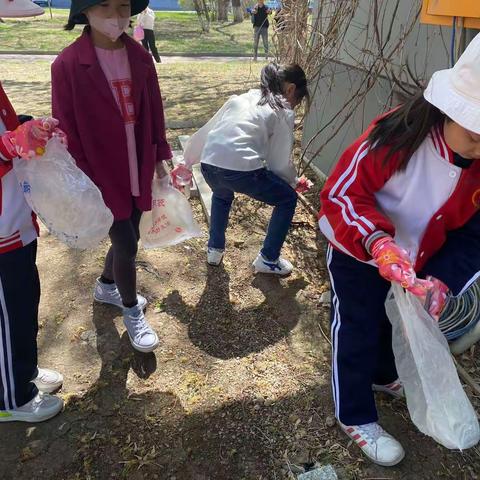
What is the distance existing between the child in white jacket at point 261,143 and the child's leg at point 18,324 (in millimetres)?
1119

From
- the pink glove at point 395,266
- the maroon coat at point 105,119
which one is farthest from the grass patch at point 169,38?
the pink glove at point 395,266

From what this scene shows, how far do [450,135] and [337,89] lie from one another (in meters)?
2.78

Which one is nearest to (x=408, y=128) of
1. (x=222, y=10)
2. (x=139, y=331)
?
(x=139, y=331)

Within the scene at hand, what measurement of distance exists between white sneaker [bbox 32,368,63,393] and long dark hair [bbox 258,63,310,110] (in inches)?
66.7

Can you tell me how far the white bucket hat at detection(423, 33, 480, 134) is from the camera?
3.81 ft

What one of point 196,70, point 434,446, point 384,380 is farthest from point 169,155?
point 196,70

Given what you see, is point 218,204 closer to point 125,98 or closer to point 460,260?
point 125,98

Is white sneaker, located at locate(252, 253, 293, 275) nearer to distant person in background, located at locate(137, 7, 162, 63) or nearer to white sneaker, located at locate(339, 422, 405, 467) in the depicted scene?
white sneaker, located at locate(339, 422, 405, 467)

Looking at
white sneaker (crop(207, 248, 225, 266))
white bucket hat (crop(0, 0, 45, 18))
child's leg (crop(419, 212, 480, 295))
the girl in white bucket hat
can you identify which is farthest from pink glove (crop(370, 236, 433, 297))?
white sneaker (crop(207, 248, 225, 266))

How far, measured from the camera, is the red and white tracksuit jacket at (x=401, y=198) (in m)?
1.37

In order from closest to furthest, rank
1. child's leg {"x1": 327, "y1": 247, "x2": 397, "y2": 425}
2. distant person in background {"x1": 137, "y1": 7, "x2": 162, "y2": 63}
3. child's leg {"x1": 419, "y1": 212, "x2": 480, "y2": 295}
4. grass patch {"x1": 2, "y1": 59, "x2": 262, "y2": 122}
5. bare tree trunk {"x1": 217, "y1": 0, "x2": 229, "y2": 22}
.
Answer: child's leg {"x1": 419, "y1": 212, "x2": 480, "y2": 295}, child's leg {"x1": 327, "y1": 247, "x2": 397, "y2": 425}, grass patch {"x1": 2, "y1": 59, "x2": 262, "y2": 122}, distant person in background {"x1": 137, "y1": 7, "x2": 162, "y2": 63}, bare tree trunk {"x1": 217, "y1": 0, "x2": 229, "y2": 22}

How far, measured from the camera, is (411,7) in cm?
282

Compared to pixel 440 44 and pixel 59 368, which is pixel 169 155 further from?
pixel 440 44

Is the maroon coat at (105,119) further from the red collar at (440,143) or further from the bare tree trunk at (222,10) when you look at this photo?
the bare tree trunk at (222,10)
